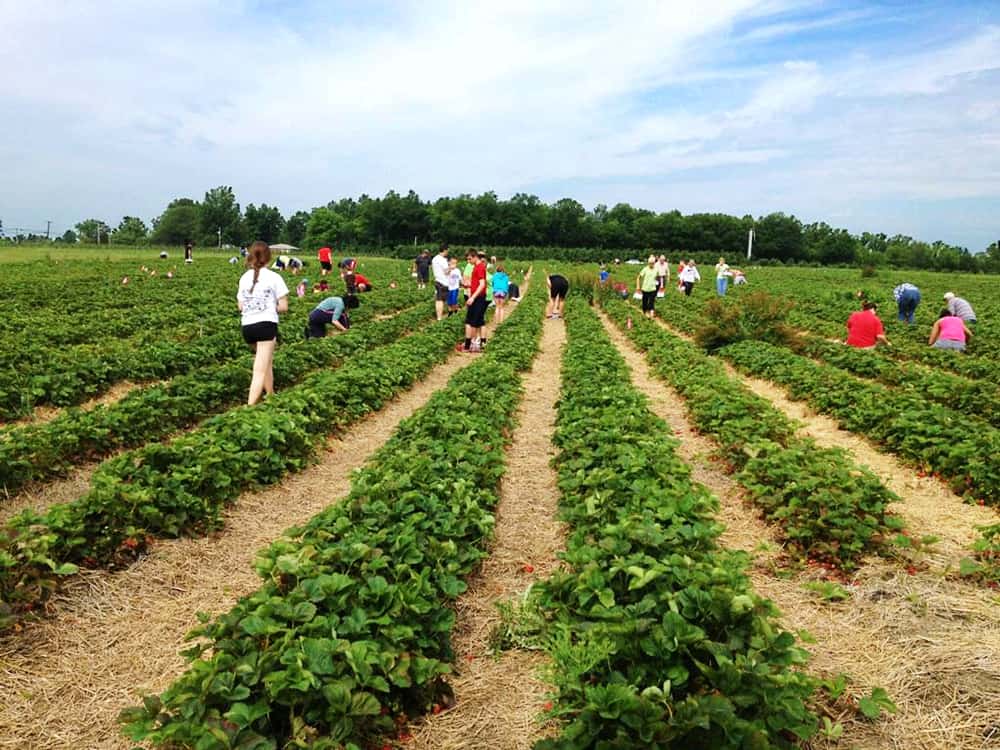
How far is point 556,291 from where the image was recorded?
829 inches

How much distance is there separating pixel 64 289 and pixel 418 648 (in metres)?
24.1

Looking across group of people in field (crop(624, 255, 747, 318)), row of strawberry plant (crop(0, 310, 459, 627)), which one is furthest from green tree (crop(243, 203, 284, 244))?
row of strawberry plant (crop(0, 310, 459, 627))

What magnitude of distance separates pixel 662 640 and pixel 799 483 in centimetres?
293

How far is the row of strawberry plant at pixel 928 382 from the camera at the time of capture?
28.6ft

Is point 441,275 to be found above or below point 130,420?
above

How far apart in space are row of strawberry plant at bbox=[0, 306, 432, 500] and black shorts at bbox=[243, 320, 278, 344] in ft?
3.58

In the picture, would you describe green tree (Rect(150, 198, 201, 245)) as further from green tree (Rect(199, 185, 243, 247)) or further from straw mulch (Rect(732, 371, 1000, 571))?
straw mulch (Rect(732, 371, 1000, 571))

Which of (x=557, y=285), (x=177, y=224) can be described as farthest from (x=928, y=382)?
(x=177, y=224)

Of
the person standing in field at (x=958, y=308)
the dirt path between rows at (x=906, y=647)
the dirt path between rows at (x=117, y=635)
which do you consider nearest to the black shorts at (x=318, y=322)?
the dirt path between rows at (x=117, y=635)

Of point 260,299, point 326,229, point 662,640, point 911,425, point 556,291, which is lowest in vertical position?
point 662,640

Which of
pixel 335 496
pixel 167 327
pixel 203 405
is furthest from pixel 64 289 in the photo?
pixel 335 496

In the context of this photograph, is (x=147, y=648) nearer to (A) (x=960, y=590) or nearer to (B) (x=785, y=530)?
(B) (x=785, y=530)

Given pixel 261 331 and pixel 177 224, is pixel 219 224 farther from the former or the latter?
pixel 261 331

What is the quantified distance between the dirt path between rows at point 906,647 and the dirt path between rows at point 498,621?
1.37 metres
